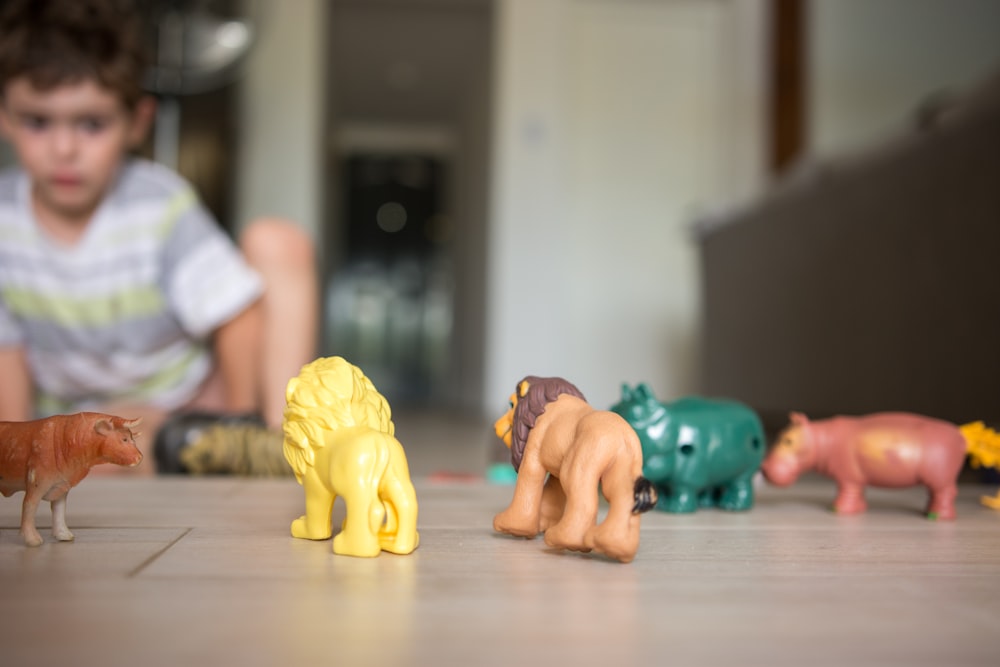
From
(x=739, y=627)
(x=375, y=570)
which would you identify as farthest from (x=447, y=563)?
(x=739, y=627)

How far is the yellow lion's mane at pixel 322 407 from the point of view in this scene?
0.66m

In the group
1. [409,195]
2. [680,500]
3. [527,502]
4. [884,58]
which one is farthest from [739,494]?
[409,195]

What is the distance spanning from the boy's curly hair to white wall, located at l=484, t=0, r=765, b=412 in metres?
2.80

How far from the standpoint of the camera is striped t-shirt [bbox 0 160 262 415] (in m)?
1.40

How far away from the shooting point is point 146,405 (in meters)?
1.48

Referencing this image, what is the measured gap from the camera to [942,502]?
845mm

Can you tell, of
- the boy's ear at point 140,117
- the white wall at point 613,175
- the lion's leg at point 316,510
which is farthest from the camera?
the white wall at point 613,175

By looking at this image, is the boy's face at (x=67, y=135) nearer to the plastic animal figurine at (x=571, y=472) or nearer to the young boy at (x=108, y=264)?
the young boy at (x=108, y=264)

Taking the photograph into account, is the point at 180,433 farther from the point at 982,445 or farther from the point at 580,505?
the point at 982,445

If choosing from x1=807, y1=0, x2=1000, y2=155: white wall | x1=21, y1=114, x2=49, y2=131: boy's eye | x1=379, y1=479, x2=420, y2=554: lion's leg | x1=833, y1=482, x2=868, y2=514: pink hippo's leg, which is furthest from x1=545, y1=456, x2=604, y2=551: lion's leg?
x1=807, y1=0, x2=1000, y2=155: white wall

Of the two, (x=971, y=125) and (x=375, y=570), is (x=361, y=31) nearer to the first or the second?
(x=971, y=125)

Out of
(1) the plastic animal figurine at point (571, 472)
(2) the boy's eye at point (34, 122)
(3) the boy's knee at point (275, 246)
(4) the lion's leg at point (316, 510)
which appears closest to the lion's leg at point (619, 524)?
(1) the plastic animal figurine at point (571, 472)

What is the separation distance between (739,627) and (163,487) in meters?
0.77

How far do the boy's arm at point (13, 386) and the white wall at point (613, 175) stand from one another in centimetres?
288
